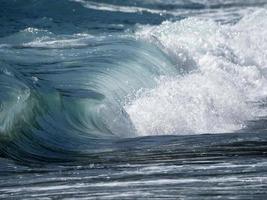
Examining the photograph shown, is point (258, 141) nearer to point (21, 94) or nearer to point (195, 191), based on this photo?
point (195, 191)

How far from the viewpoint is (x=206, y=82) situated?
43.3 feet

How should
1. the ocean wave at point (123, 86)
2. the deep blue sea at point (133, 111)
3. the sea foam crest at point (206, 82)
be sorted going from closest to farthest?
1. the deep blue sea at point (133, 111)
2. the ocean wave at point (123, 86)
3. the sea foam crest at point (206, 82)

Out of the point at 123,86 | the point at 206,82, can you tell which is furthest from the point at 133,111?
the point at 206,82

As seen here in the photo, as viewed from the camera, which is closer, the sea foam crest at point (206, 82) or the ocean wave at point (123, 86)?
the ocean wave at point (123, 86)

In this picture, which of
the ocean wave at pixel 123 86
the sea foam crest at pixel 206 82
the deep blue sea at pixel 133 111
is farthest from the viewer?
the sea foam crest at pixel 206 82

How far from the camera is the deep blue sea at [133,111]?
721 centimetres

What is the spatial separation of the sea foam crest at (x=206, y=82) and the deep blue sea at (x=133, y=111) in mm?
22

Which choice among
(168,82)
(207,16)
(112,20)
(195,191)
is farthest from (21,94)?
(207,16)

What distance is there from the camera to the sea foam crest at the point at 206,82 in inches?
417

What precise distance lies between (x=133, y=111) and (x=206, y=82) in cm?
252

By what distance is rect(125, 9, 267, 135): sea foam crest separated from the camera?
1059 centimetres

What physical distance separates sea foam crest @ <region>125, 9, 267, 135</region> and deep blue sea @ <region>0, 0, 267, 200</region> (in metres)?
0.02

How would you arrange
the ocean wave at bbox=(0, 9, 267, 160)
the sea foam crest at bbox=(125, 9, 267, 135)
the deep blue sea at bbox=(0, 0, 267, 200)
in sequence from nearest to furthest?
the deep blue sea at bbox=(0, 0, 267, 200) → the ocean wave at bbox=(0, 9, 267, 160) → the sea foam crest at bbox=(125, 9, 267, 135)

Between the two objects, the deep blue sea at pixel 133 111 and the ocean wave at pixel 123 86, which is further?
the ocean wave at pixel 123 86
